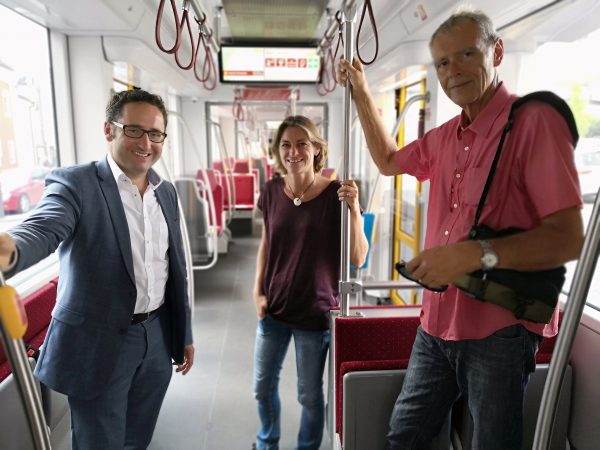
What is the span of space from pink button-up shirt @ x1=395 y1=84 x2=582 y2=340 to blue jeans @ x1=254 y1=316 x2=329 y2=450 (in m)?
0.85

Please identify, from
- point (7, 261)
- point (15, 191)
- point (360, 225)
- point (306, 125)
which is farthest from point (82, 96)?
point (7, 261)

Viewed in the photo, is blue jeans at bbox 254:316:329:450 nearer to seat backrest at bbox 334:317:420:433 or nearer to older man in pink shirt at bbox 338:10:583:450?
seat backrest at bbox 334:317:420:433

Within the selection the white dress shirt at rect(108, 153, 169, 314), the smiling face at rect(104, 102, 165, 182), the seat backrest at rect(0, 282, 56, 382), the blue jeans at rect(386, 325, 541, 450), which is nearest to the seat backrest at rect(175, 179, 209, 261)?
the seat backrest at rect(0, 282, 56, 382)

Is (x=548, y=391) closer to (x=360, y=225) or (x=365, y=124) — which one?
(x=365, y=124)

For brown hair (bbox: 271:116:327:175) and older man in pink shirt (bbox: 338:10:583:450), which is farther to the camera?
brown hair (bbox: 271:116:327:175)

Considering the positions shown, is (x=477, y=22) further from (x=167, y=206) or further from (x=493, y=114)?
(x=167, y=206)

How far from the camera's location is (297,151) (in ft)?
6.97

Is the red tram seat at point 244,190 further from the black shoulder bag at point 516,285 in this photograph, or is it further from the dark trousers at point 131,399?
the black shoulder bag at point 516,285

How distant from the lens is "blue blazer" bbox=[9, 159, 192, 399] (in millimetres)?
1459

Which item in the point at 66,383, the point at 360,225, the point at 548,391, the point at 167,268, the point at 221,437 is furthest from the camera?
the point at 221,437

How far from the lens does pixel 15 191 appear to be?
127 inches

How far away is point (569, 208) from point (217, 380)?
113 inches

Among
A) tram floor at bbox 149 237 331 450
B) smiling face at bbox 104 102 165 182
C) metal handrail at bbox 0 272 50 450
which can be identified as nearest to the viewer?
metal handrail at bbox 0 272 50 450

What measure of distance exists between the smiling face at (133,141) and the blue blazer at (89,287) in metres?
0.07
